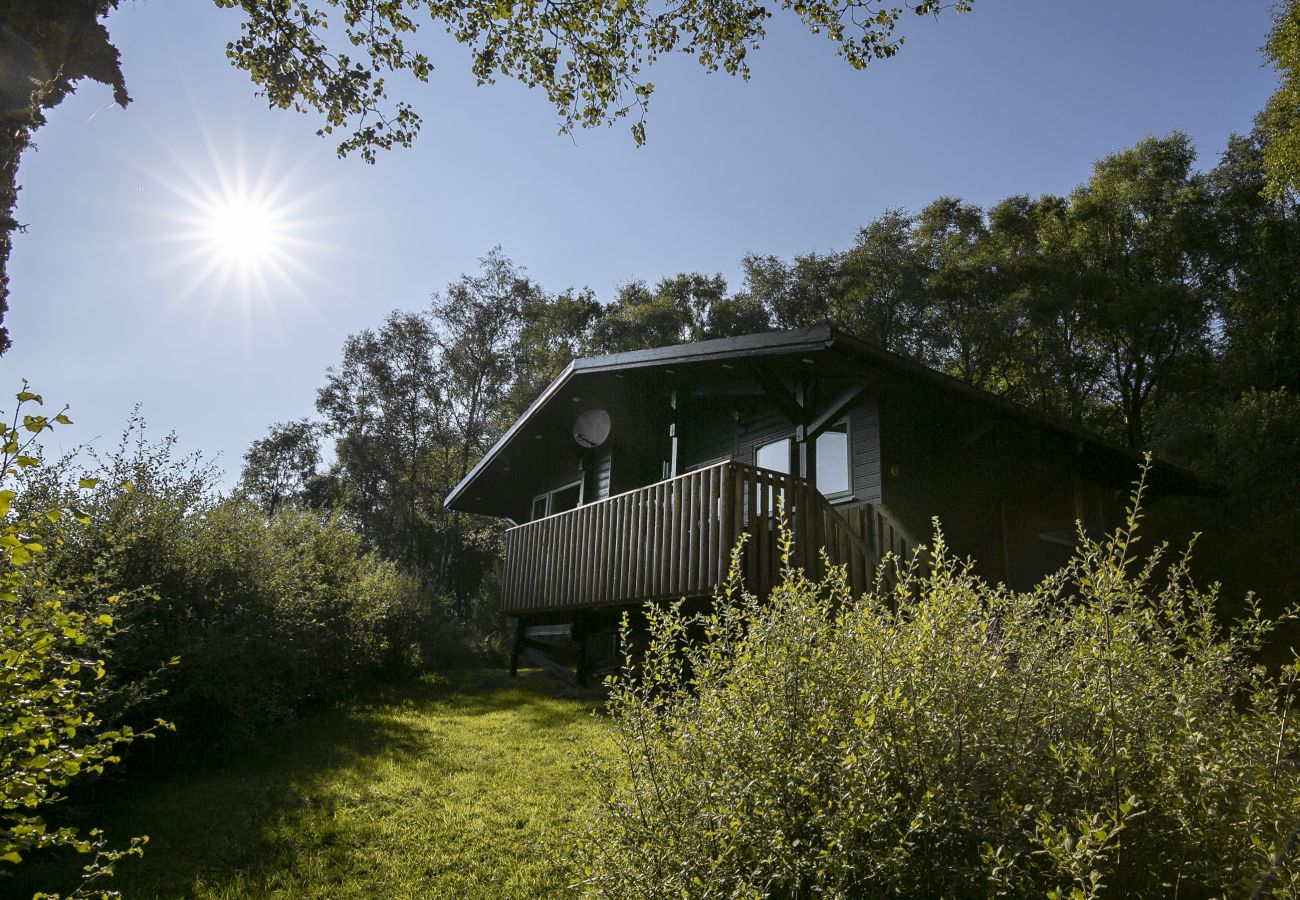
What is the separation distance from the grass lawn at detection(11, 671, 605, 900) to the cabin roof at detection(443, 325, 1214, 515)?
471cm

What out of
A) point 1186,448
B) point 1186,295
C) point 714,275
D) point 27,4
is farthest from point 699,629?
point 714,275

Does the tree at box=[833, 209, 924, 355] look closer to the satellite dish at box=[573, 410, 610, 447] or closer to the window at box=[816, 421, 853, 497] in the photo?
the satellite dish at box=[573, 410, 610, 447]

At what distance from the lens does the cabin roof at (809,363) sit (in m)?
8.83

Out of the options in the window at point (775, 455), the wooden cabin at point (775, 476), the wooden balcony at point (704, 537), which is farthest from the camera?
the window at point (775, 455)

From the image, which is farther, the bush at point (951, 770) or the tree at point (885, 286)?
the tree at point (885, 286)

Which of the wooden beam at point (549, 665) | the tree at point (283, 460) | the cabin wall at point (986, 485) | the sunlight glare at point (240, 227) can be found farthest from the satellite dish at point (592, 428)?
the tree at point (283, 460)

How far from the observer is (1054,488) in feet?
42.3

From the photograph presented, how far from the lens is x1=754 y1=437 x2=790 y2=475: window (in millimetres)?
11258

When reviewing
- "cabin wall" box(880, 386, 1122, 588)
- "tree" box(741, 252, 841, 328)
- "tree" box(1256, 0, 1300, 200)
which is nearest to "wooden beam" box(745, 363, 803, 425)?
"cabin wall" box(880, 386, 1122, 588)

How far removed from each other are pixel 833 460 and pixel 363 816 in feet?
23.0

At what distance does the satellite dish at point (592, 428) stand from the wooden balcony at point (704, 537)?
2401mm

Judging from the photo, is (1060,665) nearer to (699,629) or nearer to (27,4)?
(699,629)

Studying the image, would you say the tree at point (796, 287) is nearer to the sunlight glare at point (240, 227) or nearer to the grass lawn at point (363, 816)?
the sunlight glare at point (240, 227)

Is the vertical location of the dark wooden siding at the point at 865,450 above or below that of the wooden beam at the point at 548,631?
above
